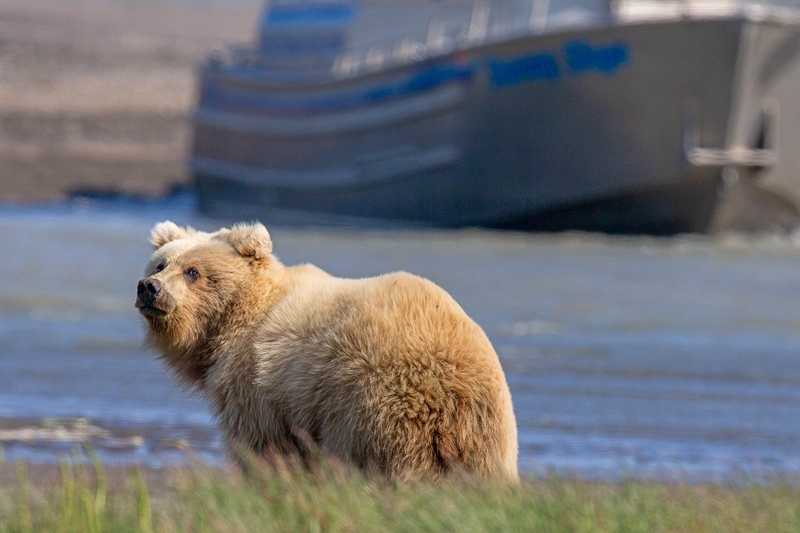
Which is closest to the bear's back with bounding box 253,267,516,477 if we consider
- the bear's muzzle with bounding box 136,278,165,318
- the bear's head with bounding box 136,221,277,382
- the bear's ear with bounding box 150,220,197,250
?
the bear's head with bounding box 136,221,277,382

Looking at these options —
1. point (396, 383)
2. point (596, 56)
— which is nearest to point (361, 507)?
point (396, 383)

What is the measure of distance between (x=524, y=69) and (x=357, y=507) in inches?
662

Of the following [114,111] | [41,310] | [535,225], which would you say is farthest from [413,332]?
[114,111]

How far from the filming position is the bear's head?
13.0 ft

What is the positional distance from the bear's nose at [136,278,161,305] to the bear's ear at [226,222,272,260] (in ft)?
1.05

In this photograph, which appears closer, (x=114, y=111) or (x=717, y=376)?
(x=717, y=376)

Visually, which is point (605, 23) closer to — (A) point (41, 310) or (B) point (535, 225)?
(B) point (535, 225)

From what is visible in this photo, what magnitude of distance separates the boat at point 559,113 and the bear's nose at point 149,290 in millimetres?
15273

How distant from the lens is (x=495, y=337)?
409 inches

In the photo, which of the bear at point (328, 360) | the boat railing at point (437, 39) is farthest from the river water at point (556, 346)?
the boat railing at point (437, 39)

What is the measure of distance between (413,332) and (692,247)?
15.7 metres

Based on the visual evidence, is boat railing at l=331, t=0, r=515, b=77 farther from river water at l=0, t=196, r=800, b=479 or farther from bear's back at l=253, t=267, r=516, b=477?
bear's back at l=253, t=267, r=516, b=477

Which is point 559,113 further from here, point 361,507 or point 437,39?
point 361,507

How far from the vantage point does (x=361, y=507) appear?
3.16 metres
